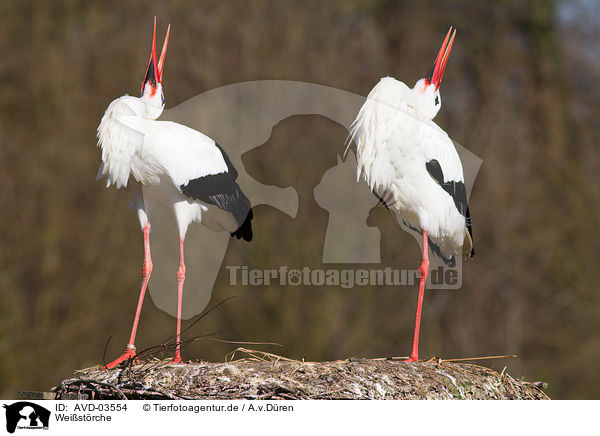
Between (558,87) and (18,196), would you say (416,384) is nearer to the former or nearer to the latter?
(18,196)

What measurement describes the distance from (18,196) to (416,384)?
27.0 ft

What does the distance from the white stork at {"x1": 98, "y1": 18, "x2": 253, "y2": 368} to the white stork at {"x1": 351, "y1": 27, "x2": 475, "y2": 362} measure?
973 millimetres

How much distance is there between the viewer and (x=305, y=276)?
1074 centimetres

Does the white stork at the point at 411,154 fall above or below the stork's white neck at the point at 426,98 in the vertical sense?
below

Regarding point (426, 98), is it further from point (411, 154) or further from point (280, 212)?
point (280, 212)

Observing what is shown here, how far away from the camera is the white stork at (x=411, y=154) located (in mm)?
5457
